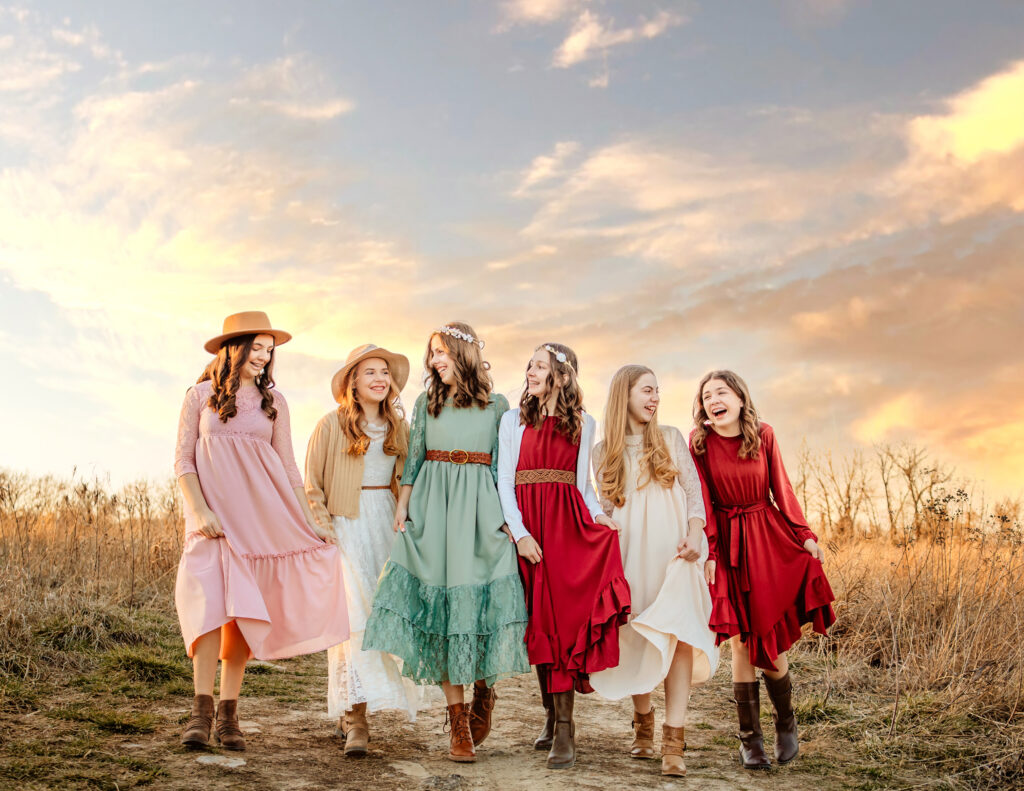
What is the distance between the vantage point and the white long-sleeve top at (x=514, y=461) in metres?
4.60

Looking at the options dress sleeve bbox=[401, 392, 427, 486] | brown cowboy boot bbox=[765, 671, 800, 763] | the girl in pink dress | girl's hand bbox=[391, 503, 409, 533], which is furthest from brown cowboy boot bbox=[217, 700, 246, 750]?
brown cowboy boot bbox=[765, 671, 800, 763]

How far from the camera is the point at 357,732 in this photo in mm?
4590

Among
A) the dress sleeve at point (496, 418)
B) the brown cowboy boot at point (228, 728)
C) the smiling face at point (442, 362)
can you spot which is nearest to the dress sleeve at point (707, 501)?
the dress sleeve at point (496, 418)

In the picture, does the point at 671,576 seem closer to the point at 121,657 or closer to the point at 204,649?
the point at 204,649

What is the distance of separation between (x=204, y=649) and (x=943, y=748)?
13.3 feet

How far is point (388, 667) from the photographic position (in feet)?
15.1

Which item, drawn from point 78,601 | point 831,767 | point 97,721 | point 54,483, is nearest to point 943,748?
point 831,767

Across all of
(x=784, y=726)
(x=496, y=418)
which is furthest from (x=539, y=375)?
(x=784, y=726)

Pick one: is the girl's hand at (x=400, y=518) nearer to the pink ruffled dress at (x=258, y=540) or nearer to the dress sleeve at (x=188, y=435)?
the pink ruffled dress at (x=258, y=540)

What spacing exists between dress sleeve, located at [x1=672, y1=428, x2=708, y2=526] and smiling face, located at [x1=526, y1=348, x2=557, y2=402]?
2.47 ft

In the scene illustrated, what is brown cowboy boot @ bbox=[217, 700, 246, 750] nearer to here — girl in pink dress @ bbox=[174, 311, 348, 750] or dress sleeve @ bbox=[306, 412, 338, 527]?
girl in pink dress @ bbox=[174, 311, 348, 750]

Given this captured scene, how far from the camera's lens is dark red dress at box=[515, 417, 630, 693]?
4375mm

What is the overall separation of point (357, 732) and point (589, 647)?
4.37ft

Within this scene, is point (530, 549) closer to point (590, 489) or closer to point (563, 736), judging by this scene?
point (590, 489)
